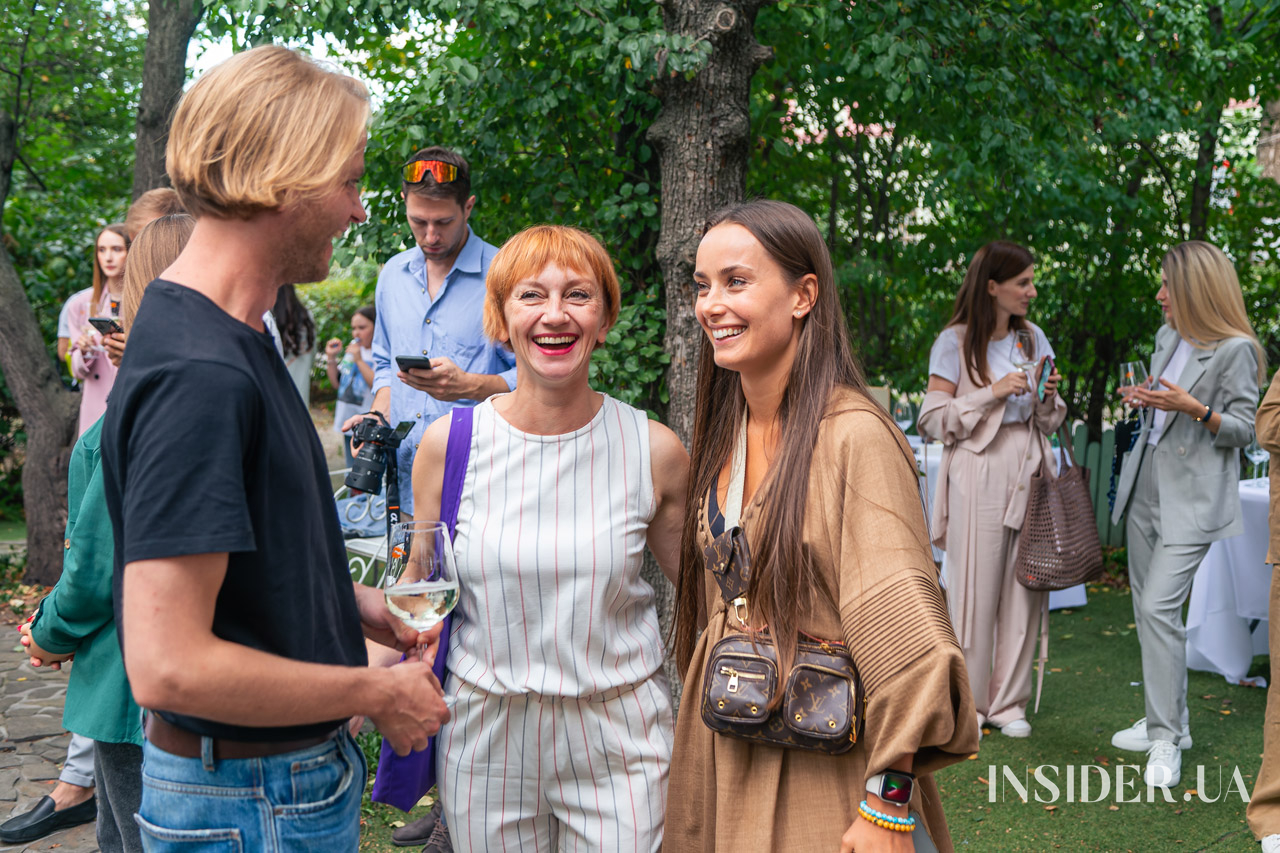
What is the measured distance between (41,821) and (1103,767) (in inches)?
167

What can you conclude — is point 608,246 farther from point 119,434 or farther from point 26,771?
point 119,434

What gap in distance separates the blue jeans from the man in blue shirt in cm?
224

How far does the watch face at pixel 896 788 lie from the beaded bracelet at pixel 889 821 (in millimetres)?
32

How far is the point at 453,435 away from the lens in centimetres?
229

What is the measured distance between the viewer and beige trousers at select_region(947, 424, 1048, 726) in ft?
16.3

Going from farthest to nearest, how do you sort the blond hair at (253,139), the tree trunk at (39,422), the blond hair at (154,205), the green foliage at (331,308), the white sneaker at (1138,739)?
the green foliage at (331,308) < the tree trunk at (39,422) < the white sneaker at (1138,739) < the blond hair at (154,205) < the blond hair at (253,139)

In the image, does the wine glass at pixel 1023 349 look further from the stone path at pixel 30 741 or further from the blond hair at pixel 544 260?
the stone path at pixel 30 741

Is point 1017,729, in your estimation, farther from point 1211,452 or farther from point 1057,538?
point 1211,452

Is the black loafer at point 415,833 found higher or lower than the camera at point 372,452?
lower

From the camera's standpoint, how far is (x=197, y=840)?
1.46m

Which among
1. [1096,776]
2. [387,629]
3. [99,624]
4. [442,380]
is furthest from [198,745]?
[1096,776]

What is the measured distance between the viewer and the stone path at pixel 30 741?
390 centimetres

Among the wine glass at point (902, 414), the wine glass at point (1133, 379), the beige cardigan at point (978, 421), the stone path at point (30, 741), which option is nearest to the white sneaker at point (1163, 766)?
the beige cardigan at point (978, 421)

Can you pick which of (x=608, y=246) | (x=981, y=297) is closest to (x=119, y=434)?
(x=608, y=246)
